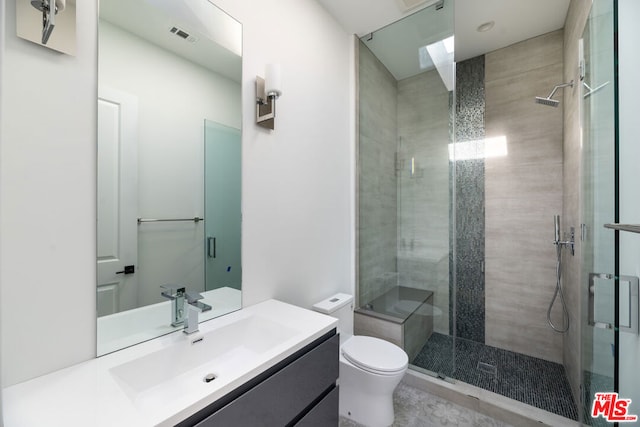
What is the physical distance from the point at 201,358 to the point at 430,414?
155 cm

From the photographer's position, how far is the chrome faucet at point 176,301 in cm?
122

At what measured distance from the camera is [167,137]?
1275mm

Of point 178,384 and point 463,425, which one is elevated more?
point 178,384

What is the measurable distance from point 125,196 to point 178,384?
0.76 meters

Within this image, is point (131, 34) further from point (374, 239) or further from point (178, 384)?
point (374, 239)

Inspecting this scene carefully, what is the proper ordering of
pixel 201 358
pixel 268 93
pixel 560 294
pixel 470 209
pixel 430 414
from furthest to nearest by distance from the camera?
pixel 470 209 < pixel 560 294 < pixel 430 414 < pixel 268 93 < pixel 201 358

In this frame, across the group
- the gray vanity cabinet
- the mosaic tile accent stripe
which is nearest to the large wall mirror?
the gray vanity cabinet

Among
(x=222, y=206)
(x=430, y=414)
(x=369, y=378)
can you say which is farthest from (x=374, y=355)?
(x=222, y=206)

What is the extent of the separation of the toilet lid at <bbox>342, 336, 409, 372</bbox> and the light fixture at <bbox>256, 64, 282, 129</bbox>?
1.50 metres

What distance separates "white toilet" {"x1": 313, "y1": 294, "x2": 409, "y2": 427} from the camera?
1.62 m

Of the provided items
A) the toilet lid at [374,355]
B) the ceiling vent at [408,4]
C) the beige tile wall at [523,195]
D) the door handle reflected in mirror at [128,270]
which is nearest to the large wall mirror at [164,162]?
the door handle reflected in mirror at [128,270]

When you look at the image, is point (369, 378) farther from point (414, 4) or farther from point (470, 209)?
point (414, 4)

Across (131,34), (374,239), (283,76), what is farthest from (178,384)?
(374,239)

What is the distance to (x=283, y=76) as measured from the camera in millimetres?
1750
